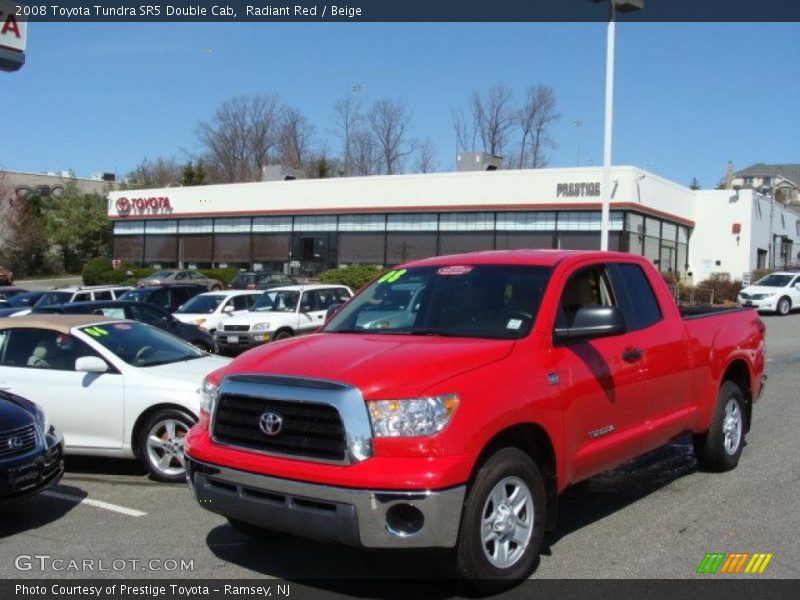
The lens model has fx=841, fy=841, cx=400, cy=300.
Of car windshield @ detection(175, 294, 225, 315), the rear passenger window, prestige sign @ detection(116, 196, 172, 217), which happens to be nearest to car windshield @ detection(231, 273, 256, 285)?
prestige sign @ detection(116, 196, 172, 217)

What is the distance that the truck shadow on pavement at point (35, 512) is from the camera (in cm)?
614

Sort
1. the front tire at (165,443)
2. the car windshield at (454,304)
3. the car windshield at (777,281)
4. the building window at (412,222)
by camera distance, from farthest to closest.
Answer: the building window at (412,222)
the car windshield at (777,281)
the front tire at (165,443)
the car windshield at (454,304)

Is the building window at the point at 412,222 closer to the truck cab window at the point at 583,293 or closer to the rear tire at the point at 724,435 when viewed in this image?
the rear tire at the point at 724,435

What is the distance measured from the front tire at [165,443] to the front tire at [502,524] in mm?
3632

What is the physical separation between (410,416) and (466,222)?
35.4 metres

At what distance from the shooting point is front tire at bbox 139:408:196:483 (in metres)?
7.50

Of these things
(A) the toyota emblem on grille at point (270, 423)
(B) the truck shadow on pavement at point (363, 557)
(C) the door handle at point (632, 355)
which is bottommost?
(B) the truck shadow on pavement at point (363, 557)

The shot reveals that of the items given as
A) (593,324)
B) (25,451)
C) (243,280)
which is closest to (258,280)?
(243,280)

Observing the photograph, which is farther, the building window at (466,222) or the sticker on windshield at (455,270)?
the building window at (466,222)

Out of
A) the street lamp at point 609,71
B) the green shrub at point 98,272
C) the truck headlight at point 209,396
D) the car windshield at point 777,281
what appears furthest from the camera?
the green shrub at point 98,272

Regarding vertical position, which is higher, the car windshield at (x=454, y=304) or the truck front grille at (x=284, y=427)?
the car windshield at (x=454, y=304)

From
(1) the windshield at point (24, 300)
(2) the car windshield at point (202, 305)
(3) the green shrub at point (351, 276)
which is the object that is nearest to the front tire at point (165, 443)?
(2) the car windshield at point (202, 305)

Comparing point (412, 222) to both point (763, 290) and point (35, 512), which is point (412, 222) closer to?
point (763, 290)

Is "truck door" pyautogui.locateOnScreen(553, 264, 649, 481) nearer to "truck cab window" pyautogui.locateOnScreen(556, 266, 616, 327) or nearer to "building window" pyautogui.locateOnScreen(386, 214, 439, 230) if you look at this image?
"truck cab window" pyautogui.locateOnScreen(556, 266, 616, 327)
